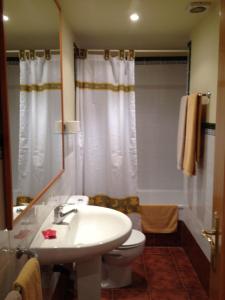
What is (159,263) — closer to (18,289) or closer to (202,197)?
(202,197)

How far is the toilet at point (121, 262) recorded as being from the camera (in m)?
2.46

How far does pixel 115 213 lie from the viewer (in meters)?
2.10

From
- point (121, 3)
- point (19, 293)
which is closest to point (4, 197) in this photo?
point (19, 293)

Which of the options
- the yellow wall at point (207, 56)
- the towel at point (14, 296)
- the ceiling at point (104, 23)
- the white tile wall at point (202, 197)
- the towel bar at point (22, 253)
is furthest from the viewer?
the white tile wall at point (202, 197)

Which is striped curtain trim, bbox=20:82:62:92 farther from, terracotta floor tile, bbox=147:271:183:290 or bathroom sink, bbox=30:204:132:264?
terracotta floor tile, bbox=147:271:183:290

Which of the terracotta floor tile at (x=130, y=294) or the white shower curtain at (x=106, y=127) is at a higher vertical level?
the white shower curtain at (x=106, y=127)

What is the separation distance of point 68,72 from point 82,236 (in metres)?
1.48

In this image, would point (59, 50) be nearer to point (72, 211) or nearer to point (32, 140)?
point (32, 140)

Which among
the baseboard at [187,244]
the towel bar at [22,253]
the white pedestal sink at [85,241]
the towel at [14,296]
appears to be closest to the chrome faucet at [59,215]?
the white pedestal sink at [85,241]

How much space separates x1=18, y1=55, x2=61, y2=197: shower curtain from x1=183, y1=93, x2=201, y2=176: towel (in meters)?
1.16

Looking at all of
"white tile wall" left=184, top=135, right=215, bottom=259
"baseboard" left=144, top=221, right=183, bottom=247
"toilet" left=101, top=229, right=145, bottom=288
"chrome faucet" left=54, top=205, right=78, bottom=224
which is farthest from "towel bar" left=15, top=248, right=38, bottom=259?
"baseboard" left=144, top=221, right=183, bottom=247

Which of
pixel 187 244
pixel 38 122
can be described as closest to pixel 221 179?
pixel 38 122

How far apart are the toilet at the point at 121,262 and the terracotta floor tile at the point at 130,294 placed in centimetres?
7

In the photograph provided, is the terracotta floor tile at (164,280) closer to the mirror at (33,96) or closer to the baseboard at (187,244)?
the baseboard at (187,244)
